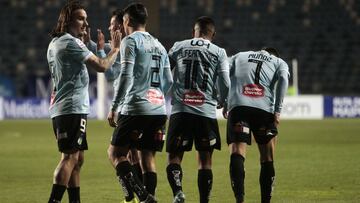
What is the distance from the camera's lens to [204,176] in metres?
8.41

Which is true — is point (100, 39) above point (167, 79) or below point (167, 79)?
above

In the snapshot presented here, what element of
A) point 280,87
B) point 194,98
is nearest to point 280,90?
point 280,87

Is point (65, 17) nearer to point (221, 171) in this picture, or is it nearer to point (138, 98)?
point (138, 98)

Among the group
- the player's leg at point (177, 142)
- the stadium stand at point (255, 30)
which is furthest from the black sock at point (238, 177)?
the stadium stand at point (255, 30)

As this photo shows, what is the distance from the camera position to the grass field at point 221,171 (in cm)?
1019

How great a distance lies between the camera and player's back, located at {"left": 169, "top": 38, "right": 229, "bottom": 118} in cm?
846

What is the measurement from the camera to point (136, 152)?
923 centimetres

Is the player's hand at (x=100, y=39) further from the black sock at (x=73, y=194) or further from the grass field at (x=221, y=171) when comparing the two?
the grass field at (x=221, y=171)

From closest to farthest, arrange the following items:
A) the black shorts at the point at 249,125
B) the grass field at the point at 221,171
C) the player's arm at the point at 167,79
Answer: the player's arm at the point at 167,79 < the black shorts at the point at 249,125 < the grass field at the point at 221,171

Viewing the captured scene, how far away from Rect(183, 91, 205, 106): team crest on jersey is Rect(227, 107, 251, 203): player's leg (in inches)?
27.0

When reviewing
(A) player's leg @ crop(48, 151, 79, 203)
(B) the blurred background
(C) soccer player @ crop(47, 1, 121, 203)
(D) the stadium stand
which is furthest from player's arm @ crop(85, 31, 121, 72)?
(D) the stadium stand

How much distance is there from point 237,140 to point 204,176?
2.39 ft

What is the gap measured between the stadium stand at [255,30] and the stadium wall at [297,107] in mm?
1968

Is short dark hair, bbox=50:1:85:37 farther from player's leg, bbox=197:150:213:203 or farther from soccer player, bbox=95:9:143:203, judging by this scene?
player's leg, bbox=197:150:213:203
